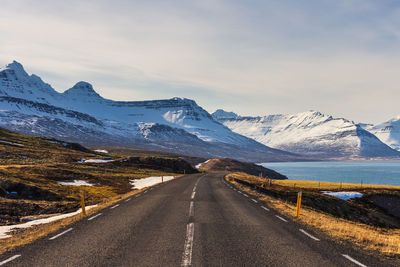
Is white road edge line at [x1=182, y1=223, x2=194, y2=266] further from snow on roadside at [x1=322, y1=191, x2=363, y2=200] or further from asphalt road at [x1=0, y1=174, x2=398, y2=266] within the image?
snow on roadside at [x1=322, y1=191, x2=363, y2=200]

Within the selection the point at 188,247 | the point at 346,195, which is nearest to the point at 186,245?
the point at 188,247

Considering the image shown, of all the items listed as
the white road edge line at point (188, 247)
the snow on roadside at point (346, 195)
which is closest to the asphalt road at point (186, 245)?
the white road edge line at point (188, 247)

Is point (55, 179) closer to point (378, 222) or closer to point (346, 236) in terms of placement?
point (346, 236)

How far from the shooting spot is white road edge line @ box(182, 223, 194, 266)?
8.25 meters

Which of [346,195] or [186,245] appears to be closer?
[186,245]

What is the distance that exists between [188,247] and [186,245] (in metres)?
0.26

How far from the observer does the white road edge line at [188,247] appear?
8.25 metres

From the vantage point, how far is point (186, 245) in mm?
9836

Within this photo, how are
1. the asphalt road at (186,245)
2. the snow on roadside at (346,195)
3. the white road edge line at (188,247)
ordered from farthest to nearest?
the snow on roadside at (346,195), the asphalt road at (186,245), the white road edge line at (188,247)

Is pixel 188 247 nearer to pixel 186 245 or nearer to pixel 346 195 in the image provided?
pixel 186 245

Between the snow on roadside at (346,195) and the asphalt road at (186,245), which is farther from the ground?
the asphalt road at (186,245)

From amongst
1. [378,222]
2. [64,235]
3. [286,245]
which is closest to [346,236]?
[286,245]

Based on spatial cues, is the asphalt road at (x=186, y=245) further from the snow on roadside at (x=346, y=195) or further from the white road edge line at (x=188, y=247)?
the snow on roadside at (x=346, y=195)

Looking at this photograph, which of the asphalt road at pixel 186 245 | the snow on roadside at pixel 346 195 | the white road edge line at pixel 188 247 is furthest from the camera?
the snow on roadside at pixel 346 195
